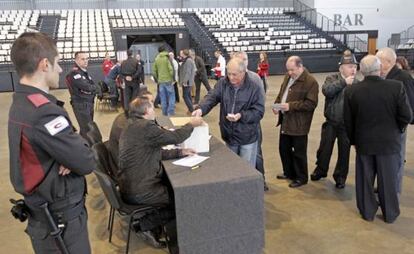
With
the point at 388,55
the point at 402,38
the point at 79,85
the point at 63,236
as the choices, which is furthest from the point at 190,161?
the point at 402,38

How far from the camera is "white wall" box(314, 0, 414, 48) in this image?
19547 mm

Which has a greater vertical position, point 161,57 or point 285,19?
point 285,19

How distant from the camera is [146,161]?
2758 mm

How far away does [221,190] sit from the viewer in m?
2.41

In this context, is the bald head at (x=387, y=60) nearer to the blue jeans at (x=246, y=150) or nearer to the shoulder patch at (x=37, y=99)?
the blue jeans at (x=246, y=150)

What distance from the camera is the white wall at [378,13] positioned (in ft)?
64.1

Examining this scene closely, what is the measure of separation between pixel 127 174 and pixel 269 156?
9.58 ft

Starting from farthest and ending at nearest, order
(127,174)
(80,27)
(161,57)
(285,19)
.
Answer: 1. (285,19)
2. (80,27)
3. (161,57)
4. (127,174)

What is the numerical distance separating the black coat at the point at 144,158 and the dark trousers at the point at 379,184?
1.64 meters

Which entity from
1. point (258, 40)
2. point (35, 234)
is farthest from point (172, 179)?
point (258, 40)

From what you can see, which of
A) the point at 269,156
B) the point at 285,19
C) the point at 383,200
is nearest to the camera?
the point at 383,200

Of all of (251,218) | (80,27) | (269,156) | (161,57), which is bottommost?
(269,156)

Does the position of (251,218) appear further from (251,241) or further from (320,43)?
(320,43)

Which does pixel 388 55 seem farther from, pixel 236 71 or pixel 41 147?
pixel 41 147
